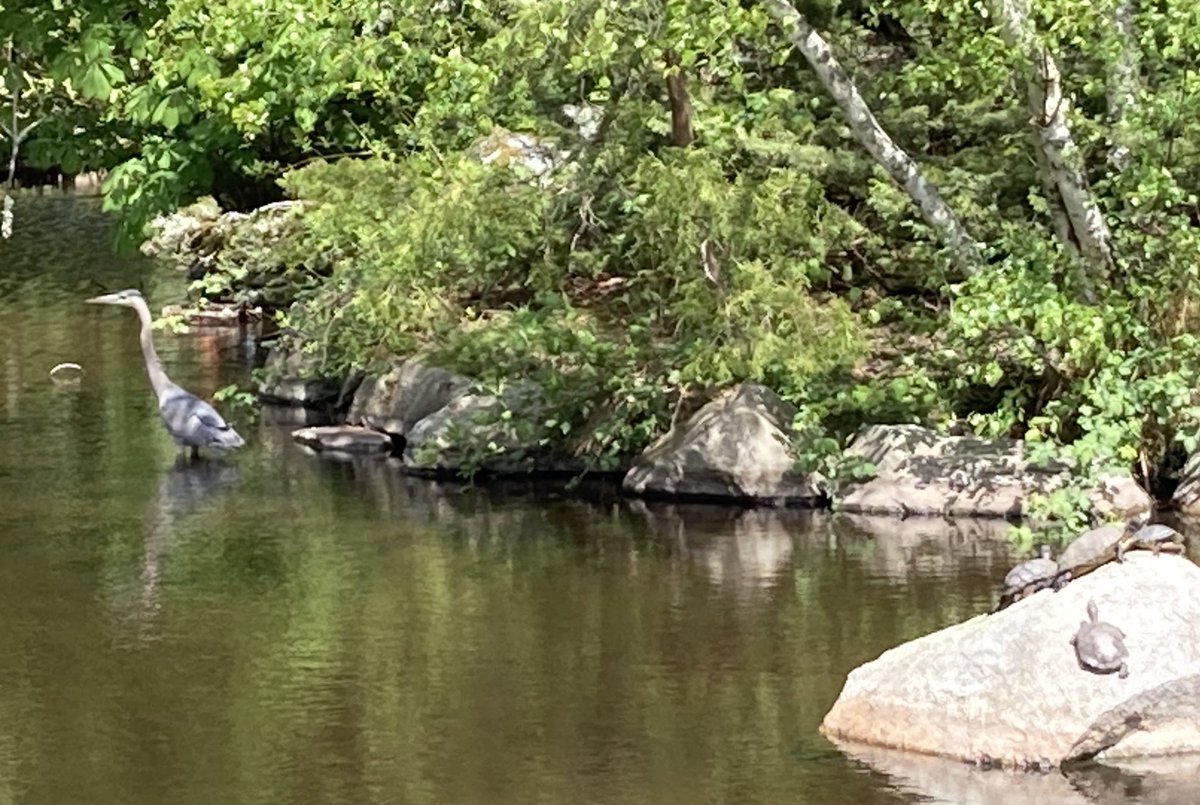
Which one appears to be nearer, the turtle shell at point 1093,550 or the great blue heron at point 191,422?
the turtle shell at point 1093,550

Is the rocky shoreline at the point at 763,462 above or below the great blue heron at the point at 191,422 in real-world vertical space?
below

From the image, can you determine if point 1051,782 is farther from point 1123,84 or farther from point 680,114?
point 680,114


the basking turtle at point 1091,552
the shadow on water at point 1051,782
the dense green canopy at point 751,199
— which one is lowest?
the shadow on water at point 1051,782

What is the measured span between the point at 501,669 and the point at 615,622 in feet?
3.45

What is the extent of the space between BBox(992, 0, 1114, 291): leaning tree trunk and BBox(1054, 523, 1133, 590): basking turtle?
3.70 metres

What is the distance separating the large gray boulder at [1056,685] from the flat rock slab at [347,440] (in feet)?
25.8

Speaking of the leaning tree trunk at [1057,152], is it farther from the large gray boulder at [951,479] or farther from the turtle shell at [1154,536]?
the turtle shell at [1154,536]

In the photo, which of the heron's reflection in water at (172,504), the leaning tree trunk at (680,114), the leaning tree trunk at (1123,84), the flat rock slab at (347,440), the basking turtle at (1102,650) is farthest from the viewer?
the flat rock slab at (347,440)

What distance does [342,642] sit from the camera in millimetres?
9969

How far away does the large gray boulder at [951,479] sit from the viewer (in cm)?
1241

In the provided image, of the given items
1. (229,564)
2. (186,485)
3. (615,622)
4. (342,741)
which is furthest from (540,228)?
(342,741)

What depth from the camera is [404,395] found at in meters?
15.7

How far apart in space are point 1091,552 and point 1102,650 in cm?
123

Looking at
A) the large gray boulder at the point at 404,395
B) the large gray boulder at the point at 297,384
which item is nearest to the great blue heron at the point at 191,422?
the large gray boulder at the point at 404,395
